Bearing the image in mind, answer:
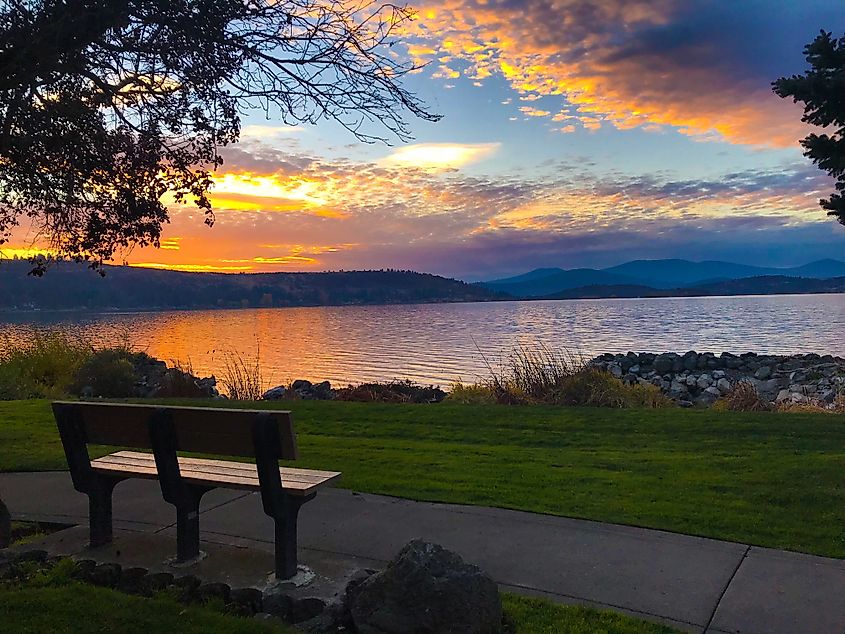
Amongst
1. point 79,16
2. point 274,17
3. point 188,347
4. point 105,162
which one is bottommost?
point 188,347

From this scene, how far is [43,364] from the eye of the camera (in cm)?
1931

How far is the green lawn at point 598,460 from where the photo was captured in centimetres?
600

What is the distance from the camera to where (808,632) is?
12.5 ft

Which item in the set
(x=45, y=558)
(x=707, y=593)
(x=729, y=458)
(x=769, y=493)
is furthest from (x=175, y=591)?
(x=729, y=458)

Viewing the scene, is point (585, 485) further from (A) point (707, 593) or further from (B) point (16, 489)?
(B) point (16, 489)

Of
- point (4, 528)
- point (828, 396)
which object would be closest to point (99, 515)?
point (4, 528)

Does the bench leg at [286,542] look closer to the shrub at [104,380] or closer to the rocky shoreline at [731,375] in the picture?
the rocky shoreline at [731,375]

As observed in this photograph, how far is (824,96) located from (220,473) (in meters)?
7.61

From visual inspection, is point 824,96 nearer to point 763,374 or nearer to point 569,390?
point 569,390

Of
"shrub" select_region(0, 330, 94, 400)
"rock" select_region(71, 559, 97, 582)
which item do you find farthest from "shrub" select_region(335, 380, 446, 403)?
"rock" select_region(71, 559, 97, 582)

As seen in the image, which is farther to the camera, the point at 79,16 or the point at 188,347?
the point at 188,347

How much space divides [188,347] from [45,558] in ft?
112

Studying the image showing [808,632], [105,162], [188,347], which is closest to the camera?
[808,632]

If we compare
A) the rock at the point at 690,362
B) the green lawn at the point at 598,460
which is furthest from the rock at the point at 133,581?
the rock at the point at 690,362
